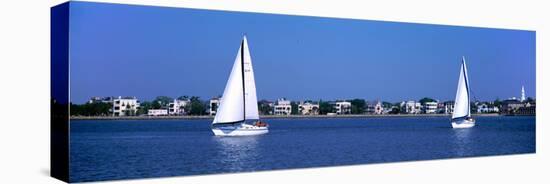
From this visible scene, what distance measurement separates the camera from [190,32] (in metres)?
17.7

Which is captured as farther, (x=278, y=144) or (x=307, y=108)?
(x=307, y=108)

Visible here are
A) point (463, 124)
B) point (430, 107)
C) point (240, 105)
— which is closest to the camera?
point (240, 105)

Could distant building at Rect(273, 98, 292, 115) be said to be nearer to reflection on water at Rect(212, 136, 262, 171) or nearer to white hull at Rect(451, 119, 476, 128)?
reflection on water at Rect(212, 136, 262, 171)

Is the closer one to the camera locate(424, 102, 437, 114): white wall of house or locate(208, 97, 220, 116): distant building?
locate(208, 97, 220, 116): distant building

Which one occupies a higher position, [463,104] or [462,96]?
[462,96]

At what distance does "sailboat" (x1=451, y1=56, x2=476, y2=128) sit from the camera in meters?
21.8

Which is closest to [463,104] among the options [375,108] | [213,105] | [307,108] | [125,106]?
[375,108]

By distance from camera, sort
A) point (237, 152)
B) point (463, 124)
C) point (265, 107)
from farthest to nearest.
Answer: point (463, 124) → point (265, 107) → point (237, 152)

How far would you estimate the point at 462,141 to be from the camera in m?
21.7

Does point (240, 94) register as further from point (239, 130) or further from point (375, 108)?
point (375, 108)

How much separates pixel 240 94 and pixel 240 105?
351mm

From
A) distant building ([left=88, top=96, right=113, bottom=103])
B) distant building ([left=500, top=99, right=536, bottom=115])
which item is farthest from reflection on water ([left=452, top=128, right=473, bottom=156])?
distant building ([left=88, top=96, right=113, bottom=103])

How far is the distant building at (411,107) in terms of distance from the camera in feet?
68.7

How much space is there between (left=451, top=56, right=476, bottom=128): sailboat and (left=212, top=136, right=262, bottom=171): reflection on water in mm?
5464
